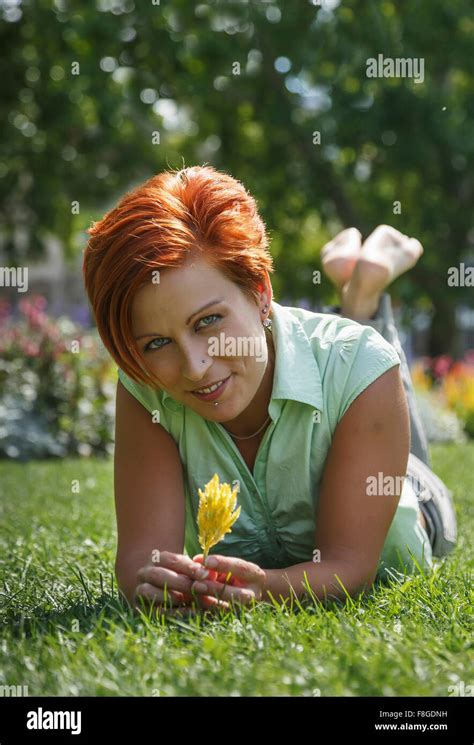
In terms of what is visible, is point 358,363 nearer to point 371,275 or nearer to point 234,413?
point 234,413

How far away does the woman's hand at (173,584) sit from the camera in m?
2.33

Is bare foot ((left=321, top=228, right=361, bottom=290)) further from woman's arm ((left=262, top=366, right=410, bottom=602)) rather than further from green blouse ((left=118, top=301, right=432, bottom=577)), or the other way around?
woman's arm ((left=262, top=366, right=410, bottom=602))

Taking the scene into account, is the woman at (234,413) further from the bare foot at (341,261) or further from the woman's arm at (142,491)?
the bare foot at (341,261)

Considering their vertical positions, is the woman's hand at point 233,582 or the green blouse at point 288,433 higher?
the green blouse at point 288,433

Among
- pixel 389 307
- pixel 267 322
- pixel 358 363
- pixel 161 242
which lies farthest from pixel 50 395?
pixel 161 242

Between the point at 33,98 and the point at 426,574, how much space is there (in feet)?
34.3

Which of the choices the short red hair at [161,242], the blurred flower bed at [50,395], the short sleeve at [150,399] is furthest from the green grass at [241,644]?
the blurred flower bed at [50,395]

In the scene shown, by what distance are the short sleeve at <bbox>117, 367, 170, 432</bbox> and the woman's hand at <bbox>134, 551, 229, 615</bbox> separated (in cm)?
51

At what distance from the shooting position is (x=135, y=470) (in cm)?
276

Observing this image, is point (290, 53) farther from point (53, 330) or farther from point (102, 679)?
point (102, 679)

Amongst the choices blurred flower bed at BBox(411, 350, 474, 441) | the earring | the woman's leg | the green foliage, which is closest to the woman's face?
the earring

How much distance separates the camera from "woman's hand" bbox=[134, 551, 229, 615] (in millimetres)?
2332

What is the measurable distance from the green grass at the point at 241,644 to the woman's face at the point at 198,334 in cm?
61
